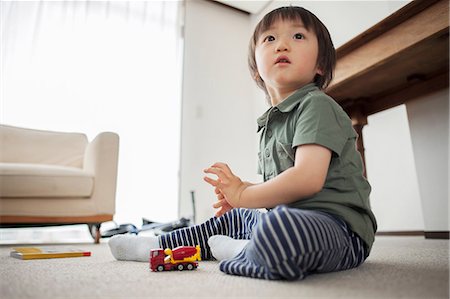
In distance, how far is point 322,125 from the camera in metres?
0.52

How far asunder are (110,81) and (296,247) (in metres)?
2.48

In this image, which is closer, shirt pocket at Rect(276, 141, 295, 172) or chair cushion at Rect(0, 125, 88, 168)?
shirt pocket at Rect(276, 141, 295, 172)

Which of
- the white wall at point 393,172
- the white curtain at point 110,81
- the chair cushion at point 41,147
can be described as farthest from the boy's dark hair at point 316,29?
the white curtain at point 110,81

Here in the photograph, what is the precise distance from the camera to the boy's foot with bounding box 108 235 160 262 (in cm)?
73

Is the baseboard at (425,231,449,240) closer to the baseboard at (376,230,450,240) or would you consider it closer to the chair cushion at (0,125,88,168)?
the baseboard at (376,230,450,240)

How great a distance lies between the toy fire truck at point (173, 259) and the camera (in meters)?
0.57

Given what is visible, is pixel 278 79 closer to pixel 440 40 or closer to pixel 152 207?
pixel 440 40

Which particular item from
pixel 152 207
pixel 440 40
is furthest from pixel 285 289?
pixel 152 207

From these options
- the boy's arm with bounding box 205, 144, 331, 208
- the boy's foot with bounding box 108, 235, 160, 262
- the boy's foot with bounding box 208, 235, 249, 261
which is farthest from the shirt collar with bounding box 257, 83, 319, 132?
the boy's foot with bounding box 108, 235, 160, 262

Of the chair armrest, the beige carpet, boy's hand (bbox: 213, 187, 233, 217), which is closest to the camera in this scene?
the beige carpet

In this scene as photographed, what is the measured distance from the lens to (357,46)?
3.85 feet

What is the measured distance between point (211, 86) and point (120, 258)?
2.36m

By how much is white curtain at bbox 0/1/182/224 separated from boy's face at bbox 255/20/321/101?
2014 millimetres

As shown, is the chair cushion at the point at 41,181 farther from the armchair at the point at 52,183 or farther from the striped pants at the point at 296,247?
the striped pants at the point at 296,247
